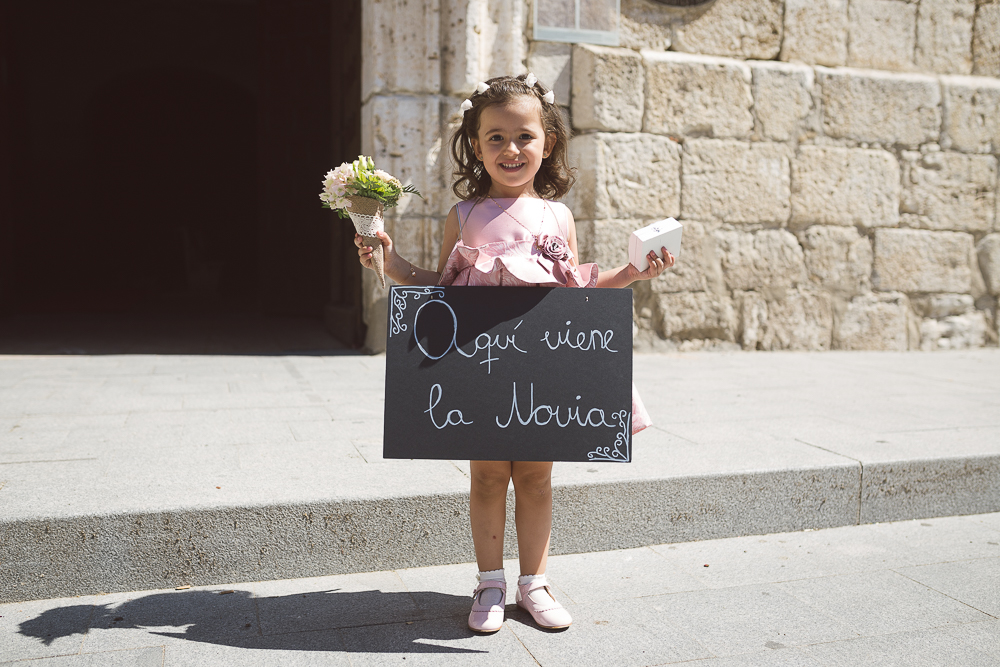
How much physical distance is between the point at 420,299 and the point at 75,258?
12889 millimetres

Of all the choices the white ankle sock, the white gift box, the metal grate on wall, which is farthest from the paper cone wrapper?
the metal grate on wall

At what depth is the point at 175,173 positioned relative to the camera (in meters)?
Answer: 15.3

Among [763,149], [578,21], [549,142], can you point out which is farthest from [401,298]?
[763,149]

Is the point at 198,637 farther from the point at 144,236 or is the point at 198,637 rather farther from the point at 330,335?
the point at 144,236

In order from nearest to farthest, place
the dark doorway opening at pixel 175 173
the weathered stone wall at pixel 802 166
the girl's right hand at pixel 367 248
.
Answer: the girl's right hand at pixel 367 248 → the weathered stone wall at pixel 802 166 → the dark doorway opening at pixel 175 173

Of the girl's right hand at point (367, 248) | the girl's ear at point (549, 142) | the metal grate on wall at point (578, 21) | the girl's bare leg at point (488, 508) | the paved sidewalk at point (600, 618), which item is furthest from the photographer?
the metal grate on wall at point (578, 21)

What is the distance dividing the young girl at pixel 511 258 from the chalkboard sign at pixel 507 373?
0.31 feet

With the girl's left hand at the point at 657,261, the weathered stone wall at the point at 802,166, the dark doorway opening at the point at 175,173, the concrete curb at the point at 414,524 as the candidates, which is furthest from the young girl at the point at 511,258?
the dark doorway opening at the point at 175,173

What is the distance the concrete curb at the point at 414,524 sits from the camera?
219 centimetres

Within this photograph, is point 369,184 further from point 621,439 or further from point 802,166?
point 802,166

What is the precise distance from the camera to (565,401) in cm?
203

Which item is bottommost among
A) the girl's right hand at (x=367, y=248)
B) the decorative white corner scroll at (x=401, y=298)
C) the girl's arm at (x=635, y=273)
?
the decorative white corner scroll at (x=401, y=298)

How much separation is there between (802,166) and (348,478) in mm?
4570

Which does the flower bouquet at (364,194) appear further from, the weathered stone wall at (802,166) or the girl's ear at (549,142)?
the weathered stone wall at (802,166)
